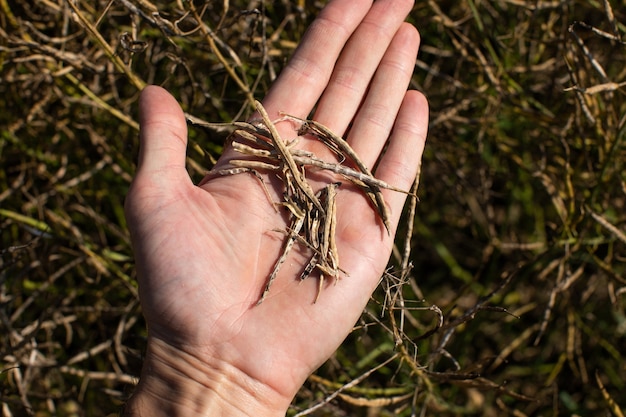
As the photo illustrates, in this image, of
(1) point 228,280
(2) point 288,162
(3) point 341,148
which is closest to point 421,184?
(3) point 341,148

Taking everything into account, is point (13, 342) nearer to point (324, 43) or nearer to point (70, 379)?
point (70, 379)

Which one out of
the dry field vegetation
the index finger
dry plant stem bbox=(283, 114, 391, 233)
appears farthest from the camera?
the dry field vegetation

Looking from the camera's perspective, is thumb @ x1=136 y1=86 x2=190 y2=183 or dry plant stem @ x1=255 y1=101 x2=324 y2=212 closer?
thumb @ x1=136 y1=86 x2=190 y2=183

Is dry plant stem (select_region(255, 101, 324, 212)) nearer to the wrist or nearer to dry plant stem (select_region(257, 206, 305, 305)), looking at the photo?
dry plant stem (select_region(257, 206, 305, 305))

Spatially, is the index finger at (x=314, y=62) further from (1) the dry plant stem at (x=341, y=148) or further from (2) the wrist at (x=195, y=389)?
(2) the wrist at (x=195, y=389)

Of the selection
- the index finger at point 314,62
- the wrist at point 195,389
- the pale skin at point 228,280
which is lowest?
the wrist at point 195,389

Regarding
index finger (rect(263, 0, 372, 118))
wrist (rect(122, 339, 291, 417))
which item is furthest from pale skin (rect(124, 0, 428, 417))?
index finger (rect(263, 0, 372, 118))

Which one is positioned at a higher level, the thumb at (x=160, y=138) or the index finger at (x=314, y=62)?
the index finger at (x=314, y=62)

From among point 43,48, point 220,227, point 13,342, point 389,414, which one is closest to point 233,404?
point 220,227

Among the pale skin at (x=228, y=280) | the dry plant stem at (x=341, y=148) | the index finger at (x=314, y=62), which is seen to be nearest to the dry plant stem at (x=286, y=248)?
the pale skin at (x=228, y=280)
